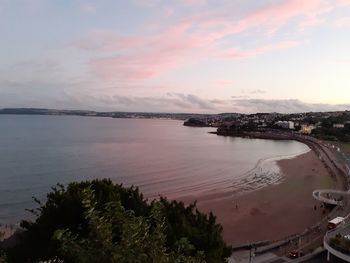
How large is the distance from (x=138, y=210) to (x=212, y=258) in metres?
3.19

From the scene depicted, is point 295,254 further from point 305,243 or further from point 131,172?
point 131,172

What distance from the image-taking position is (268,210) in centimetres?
3669

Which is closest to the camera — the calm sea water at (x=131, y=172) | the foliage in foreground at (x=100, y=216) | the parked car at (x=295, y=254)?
the foliage in foreground at (x=100, y=216)

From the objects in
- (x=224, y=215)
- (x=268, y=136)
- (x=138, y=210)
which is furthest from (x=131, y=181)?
(x=268, y=136)

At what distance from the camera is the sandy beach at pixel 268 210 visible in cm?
2991

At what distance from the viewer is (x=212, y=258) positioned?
13359 mm

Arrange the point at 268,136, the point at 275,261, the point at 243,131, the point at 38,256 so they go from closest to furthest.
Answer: the point at 38,256
the point at 275,261
the point at 268,136
the point at 243,131

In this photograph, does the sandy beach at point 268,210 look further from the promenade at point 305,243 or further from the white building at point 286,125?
the white building at point 286,125

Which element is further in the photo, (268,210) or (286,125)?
(286,125)

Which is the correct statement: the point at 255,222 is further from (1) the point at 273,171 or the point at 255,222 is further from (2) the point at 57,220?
(1) the point at 273,171

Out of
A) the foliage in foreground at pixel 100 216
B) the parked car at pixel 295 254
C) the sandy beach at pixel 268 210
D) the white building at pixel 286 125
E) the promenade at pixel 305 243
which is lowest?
the sandy beach at pixel 268 210

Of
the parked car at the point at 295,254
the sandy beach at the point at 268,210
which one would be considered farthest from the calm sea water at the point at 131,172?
the parked car at the point at 295,254

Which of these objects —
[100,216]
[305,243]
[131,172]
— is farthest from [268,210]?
[100,216]

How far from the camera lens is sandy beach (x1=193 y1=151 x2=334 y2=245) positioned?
29906 mm
